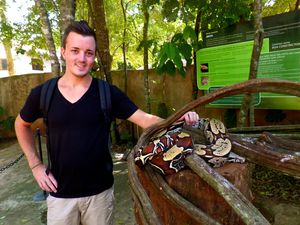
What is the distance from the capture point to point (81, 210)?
195 centimetres

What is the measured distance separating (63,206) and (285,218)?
248 centimetres

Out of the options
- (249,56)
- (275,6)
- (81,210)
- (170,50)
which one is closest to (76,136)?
(81,210)

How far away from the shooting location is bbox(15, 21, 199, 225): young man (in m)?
1.84

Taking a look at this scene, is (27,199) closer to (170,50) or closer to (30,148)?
(30,148)

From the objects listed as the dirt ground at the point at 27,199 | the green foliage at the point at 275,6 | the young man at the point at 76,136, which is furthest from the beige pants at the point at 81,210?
the green foliage at the point at 275,6

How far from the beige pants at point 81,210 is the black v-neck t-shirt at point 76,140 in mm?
45

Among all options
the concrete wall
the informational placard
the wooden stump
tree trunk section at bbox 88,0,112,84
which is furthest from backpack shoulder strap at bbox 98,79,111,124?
tree trunk section at bbox 88,0,112,84

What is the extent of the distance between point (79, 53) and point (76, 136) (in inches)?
20.3

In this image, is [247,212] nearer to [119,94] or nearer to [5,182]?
[119,94]

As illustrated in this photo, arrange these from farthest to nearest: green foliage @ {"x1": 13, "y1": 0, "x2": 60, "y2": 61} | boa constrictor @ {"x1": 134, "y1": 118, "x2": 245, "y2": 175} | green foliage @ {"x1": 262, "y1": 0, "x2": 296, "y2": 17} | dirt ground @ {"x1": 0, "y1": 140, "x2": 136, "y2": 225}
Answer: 1. green foliage @ {"x1": 13, "y1": 0, "x2": 60, "y2": 61}
2. green foliage @ {"x1": 262, "y1": 0, "x2": 296, "y2": 17}
3. dirt ground @ {"x1": 0, "y1": 140, "x2": 136, "y2": 225}
4. boa constrictor @ {"x1": 134, "y1": 118, "x2": 245, "y2": 175}

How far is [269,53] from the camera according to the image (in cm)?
392

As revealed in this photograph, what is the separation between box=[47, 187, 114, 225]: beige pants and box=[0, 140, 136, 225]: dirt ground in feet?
4.78

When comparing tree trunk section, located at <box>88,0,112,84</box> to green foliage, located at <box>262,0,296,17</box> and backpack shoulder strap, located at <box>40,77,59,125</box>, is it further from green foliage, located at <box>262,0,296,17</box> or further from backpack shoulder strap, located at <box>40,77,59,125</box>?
backpack shoulder strap, located at <box>40,77,59,125</box>

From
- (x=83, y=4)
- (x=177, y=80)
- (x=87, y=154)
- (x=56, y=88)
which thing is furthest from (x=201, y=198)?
(x=83, y=4)
